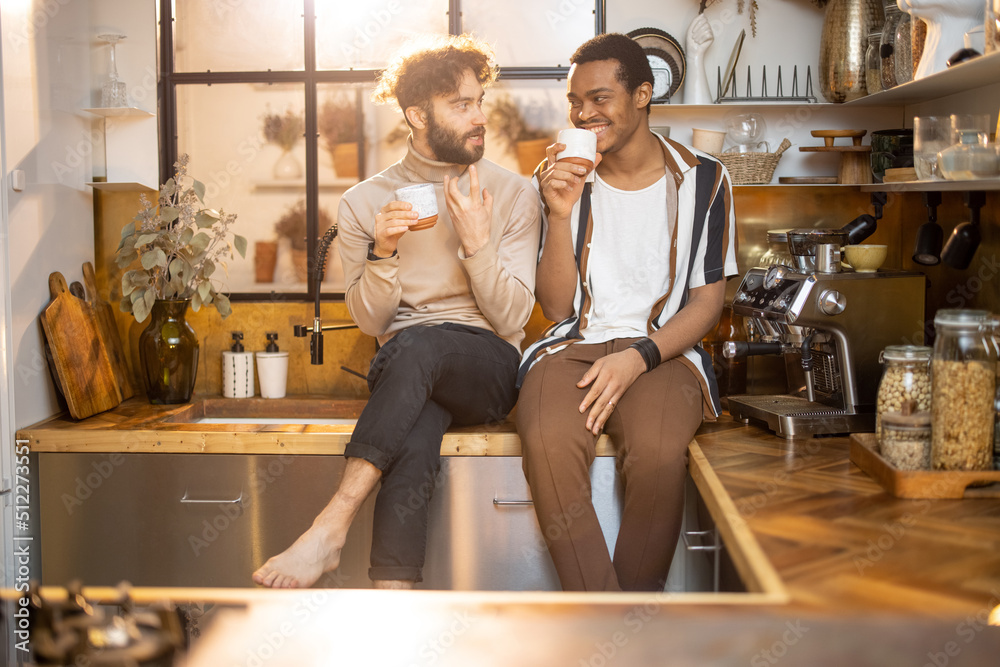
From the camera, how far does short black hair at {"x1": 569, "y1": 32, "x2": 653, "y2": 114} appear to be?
222cm

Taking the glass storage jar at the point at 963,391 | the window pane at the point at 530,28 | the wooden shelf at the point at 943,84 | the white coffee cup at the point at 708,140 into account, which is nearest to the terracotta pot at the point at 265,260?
the window pane at the point at 530,28

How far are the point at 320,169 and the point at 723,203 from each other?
50.0 inches

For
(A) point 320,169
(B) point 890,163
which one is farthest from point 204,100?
(B) point 890,163

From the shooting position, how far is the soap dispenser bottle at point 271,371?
106 inches

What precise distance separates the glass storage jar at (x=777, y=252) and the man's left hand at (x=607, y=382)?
54cm

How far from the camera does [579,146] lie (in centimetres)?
189

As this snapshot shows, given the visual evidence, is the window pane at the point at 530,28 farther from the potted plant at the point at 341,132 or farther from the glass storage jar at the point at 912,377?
the glass storage jar at the point at 912,377

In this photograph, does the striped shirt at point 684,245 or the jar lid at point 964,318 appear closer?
the jar lid at point 964,318

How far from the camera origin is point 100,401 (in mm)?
2420

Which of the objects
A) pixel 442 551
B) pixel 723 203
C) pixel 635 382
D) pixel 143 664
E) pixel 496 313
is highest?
pixel 723 203

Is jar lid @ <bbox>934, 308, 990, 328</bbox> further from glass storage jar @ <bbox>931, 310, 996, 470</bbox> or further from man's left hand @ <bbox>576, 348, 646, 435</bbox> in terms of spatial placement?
man's left hand @ <bbox>576, 348, 646, 435</bbox>

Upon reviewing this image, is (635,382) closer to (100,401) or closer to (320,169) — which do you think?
(320,169)

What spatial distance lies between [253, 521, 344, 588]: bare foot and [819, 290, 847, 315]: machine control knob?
1.21 meters

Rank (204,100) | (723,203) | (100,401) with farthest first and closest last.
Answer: (204,100)
(100,401)
(723,203)
